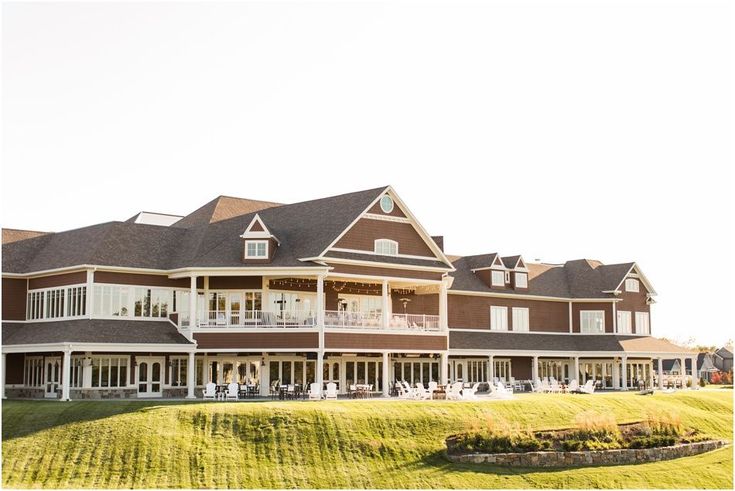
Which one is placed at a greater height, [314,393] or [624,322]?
[624,322]

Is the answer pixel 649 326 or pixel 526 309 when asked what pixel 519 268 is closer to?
pixel 526 309

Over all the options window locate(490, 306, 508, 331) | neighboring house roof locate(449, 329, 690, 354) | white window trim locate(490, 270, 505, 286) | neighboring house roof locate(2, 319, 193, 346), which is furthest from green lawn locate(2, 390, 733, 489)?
white window trim locate(490, 270, 505, 286)

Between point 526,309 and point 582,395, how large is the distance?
514 inches

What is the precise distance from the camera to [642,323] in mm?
65188

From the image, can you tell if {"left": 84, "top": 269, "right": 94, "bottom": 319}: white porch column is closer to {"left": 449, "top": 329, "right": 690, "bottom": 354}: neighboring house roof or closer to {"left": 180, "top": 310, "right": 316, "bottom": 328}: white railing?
{"left": 180, "top": 310, "right": 316, "bottom": 328}: white railing

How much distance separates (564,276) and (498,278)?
7.53 meters

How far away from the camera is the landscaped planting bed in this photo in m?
37.5

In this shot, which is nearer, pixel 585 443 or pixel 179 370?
pixel 585 443

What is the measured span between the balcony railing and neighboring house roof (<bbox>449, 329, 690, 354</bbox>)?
195 inches

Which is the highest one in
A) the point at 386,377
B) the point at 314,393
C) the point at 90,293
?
the point at 90,293

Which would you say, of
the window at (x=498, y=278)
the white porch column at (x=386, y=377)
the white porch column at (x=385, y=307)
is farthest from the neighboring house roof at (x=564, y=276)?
the white porch column at (x=386, y=377)

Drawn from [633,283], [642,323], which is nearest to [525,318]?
[633,283]

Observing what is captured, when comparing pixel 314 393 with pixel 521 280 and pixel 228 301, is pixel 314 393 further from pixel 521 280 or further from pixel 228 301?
pixel 521 280

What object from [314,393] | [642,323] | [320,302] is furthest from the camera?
[642,323]
